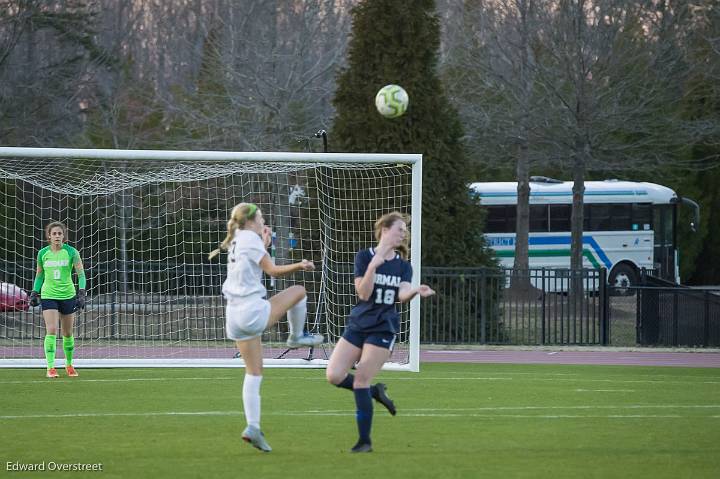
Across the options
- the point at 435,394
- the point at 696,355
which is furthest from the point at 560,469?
the point at 696,355

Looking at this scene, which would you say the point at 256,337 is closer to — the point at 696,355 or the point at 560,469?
the point at 560,469

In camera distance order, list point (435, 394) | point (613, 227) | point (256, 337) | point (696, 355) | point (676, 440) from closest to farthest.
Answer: point (256, 337) < point (676, 440) < point (435, 394) < point (696, 355) < point (613, 227)

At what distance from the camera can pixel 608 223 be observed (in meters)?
34.3

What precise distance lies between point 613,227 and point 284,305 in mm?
26777

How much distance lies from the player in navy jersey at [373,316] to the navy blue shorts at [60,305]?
6.14 metres

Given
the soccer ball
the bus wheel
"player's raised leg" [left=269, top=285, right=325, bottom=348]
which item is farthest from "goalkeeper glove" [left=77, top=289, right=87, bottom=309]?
the bus wheel

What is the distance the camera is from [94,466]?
7.94 metres

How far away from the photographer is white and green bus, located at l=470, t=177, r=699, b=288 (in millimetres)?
34062

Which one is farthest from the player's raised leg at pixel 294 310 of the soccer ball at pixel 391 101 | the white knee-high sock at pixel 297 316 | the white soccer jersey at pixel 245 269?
the soccer ball at pixel 391 101

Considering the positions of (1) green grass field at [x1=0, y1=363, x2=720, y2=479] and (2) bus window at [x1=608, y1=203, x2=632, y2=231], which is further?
(2) bus window at [x1=608, y1=203, x2=632, y2=231]

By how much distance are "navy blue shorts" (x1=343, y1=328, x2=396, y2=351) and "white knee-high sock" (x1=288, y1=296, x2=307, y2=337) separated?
54cm

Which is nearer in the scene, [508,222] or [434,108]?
[434,108]

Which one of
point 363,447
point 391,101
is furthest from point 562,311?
point 363,447

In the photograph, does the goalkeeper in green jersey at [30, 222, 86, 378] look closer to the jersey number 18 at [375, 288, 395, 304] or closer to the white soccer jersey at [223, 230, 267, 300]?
the white soccer jersey at [223, 230, 267, 300]
